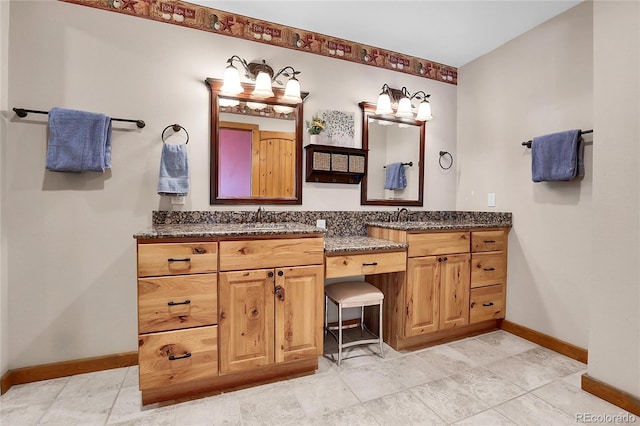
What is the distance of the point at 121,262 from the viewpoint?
2.04 meters

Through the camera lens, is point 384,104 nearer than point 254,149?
No

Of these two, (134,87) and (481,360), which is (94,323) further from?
(481,360)

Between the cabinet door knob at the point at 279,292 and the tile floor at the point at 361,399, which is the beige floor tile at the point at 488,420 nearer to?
the tile floor at the point at 361,399

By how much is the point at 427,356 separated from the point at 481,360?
0.37 m

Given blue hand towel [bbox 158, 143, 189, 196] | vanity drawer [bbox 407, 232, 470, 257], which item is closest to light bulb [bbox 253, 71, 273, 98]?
blue hand towel [bbox 158, 143, 189, 196]

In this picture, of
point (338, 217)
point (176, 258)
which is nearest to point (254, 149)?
point (338, 217)

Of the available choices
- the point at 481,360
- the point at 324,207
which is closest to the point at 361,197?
the point at 324,207

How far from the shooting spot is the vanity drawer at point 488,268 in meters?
2.52

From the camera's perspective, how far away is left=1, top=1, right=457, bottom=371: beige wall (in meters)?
1.84

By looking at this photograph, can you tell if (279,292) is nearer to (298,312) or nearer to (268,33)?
(298,312)

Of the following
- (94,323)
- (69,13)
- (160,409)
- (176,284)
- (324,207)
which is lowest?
(160,409)

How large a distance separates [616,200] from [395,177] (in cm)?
153

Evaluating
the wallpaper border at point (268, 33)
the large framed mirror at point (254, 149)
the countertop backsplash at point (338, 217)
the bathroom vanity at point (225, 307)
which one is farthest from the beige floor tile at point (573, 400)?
the wallpaper border at point (268, 33)

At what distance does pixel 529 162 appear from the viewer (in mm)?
2502
